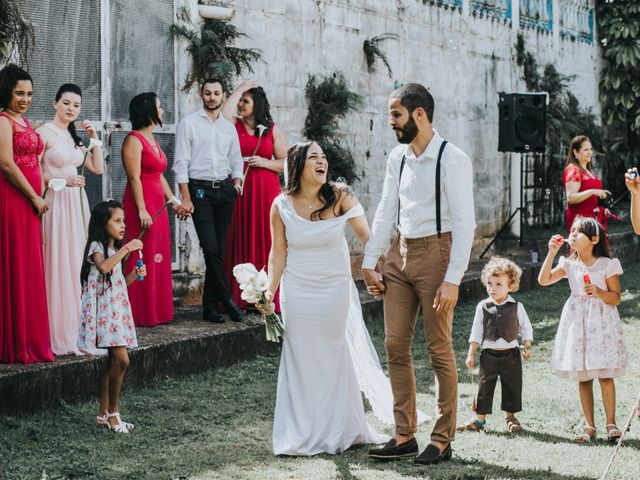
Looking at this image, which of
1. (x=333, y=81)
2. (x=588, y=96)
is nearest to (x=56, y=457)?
(x=333, y=81)

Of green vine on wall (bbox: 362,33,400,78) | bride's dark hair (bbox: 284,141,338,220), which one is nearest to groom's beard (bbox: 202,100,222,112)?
bride's dark hair (bbox: 284,141,338,220)

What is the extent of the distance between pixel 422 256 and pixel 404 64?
25.2ft

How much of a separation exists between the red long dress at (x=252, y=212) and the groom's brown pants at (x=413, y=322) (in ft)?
11.0

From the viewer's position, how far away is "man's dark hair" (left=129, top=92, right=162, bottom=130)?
8.21 m

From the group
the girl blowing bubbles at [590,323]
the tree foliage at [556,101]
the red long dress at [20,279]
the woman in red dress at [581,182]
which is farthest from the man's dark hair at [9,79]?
the tree foliage at [556,101]

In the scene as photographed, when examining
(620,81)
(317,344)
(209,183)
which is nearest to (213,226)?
(209,183)

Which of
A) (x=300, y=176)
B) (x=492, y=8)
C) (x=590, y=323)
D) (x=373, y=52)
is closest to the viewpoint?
(x=300, y=176)

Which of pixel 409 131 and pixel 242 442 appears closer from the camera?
pixel 409 131

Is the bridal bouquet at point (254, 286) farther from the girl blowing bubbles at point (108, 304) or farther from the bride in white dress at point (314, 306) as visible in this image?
the girl blowing bubbles at point (108, 304)

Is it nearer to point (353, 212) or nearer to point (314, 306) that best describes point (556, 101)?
point (353, 212)

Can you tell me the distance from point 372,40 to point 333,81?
42.7 inches

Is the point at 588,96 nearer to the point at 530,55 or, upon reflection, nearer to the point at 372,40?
the point at 530,55

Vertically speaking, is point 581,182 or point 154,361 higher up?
point 581,182

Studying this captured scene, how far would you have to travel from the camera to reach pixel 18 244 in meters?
6.86
